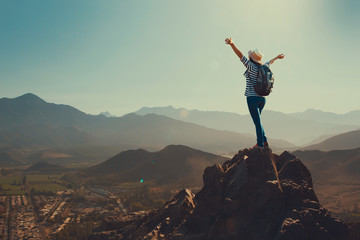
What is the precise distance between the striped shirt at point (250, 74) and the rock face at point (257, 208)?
397 centimetres

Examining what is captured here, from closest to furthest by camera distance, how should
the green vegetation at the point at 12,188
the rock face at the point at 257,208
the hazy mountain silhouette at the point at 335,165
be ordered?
1. the rock face at the point at 257,208
2. the hazy mountain silhouette at the point at 335,165
3. the green vegetation at the point at 12,188

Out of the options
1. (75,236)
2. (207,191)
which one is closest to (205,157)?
(75,236)

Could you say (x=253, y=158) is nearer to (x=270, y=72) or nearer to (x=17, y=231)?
(x=270, y=72)

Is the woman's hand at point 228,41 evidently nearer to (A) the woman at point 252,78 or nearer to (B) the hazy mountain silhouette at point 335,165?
(A) the woman at point 252,78

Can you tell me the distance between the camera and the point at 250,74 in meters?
13.2

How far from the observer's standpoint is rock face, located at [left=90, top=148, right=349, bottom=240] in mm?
12828

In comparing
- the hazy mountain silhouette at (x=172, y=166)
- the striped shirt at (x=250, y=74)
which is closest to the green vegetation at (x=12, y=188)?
the hazy mountain silhouette at (x=172, y=166)

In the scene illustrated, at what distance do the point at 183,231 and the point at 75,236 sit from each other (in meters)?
82.9

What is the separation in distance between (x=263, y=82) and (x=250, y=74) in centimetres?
77

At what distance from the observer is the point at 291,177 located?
15.1 m

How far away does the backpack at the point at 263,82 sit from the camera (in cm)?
1296

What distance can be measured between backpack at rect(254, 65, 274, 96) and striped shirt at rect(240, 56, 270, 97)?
0.65 feet

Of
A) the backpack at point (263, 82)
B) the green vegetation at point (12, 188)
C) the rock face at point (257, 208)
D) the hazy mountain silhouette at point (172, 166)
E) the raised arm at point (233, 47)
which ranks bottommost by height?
the green vegetation at point (12, 188)

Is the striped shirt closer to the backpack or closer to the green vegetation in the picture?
the backpack
